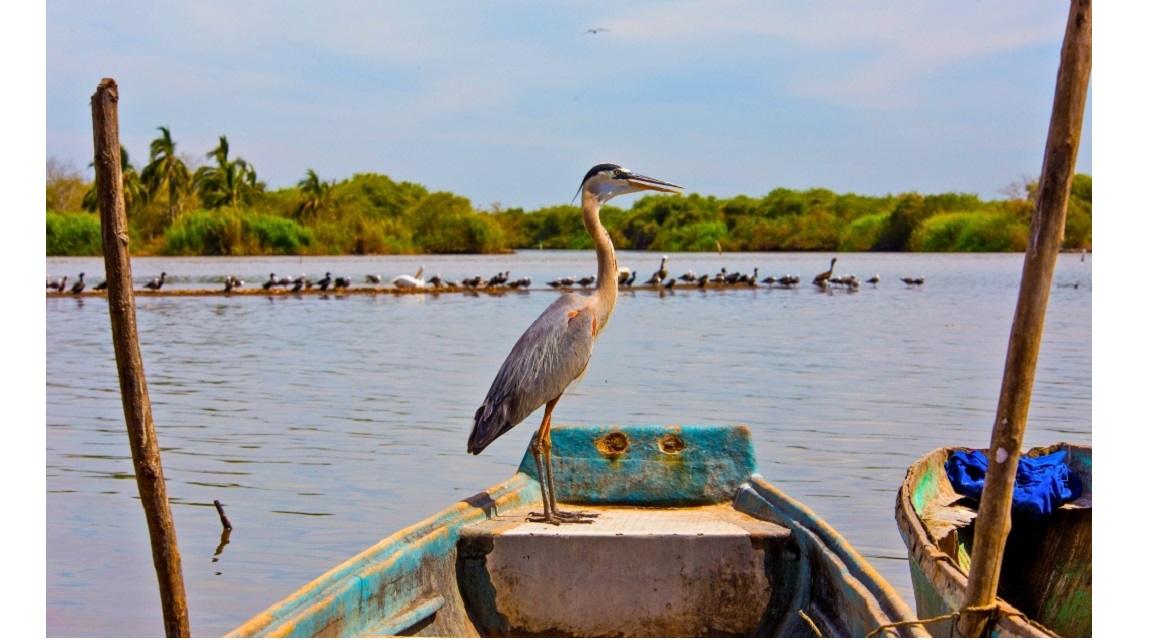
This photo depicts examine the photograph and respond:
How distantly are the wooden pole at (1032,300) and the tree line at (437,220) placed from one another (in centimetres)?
4388

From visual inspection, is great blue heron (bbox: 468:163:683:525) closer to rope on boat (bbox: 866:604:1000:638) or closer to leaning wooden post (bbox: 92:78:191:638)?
leaning wooden post (bbox: 92:78:191:638)

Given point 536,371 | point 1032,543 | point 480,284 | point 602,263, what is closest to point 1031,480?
point 1032,543

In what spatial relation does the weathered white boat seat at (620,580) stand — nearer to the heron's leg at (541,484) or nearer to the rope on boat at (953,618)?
the heron's leg at (541,484)

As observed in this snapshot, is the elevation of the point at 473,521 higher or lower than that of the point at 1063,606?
higher

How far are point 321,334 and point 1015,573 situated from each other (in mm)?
17915

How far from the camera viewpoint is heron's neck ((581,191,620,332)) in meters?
6.44

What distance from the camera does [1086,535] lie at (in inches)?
238

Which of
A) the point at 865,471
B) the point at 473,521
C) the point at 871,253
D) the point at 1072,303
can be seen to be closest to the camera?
the point at 473,521

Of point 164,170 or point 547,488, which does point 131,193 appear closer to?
point 164,170

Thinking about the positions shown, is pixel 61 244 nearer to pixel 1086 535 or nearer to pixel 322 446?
pixel 322 446

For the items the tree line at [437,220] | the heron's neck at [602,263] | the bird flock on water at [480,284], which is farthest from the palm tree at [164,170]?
the heron's neck at [602,263]

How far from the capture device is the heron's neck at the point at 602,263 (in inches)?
254

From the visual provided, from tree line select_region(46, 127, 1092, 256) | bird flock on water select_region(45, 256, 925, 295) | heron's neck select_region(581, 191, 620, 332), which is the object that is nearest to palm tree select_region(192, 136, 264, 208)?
tree line select_region(46, 127, 1092, 256)

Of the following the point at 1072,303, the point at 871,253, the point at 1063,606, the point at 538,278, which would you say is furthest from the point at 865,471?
the point at 871,253
